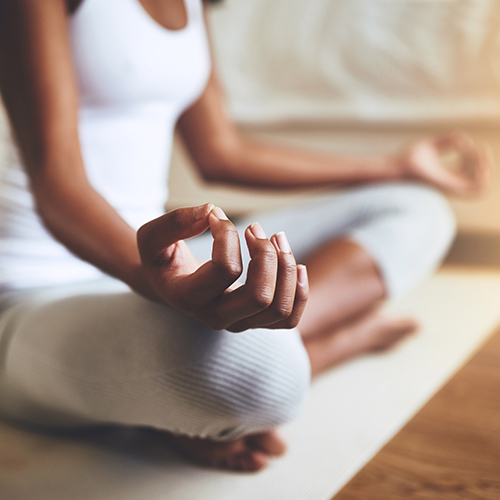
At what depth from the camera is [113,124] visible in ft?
1.47

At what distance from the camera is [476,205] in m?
1.04

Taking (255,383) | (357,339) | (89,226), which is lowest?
(357,339)

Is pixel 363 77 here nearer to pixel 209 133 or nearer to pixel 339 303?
pixel 209 133

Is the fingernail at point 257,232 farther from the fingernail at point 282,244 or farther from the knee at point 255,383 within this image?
the knee at point 255,383

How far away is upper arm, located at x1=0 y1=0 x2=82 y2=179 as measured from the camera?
33 centimetres

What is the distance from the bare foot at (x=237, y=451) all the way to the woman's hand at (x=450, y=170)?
1.34ft

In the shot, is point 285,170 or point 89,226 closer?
point 89,226

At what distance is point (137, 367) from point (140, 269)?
0.07 meters

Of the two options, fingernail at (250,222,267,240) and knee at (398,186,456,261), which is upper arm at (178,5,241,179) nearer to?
knee at (398,186,456,261)

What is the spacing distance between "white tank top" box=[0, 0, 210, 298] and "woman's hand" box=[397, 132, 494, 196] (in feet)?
1.02

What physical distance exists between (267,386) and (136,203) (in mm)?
223

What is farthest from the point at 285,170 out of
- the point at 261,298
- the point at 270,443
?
the point at 261,298

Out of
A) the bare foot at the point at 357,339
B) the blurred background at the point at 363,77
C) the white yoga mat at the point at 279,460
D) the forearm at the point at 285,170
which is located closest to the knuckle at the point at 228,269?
the white yoga mat at the point at 279,460

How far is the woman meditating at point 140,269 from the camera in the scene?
0.23 meters
